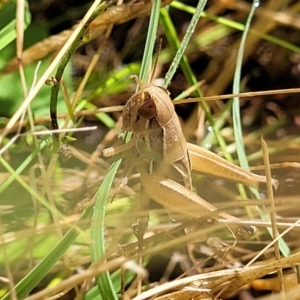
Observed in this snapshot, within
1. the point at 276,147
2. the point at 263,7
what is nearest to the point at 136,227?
the point at 276,147

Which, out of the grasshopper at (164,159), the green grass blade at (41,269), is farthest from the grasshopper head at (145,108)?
the green grass blade at (41,269)

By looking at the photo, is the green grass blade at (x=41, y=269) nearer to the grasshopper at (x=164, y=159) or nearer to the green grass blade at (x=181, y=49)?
the grasshopper at (x=164, y=159)

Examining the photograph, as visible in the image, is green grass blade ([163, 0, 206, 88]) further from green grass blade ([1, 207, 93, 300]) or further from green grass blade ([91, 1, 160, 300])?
green grass blade ([1, 207, 93, 300])

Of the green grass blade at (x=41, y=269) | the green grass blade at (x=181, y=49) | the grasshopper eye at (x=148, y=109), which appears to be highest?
the green grass blade at (x=181, y=49)

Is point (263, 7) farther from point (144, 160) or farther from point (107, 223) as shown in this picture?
point (107, 223)

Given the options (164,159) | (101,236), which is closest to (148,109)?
(164,159)

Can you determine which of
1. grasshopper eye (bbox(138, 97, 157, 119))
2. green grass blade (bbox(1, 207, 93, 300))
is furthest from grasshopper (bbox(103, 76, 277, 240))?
green grass blade (bbox(1, 207, 93, 300))

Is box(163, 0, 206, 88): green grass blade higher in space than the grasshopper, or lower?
higher
